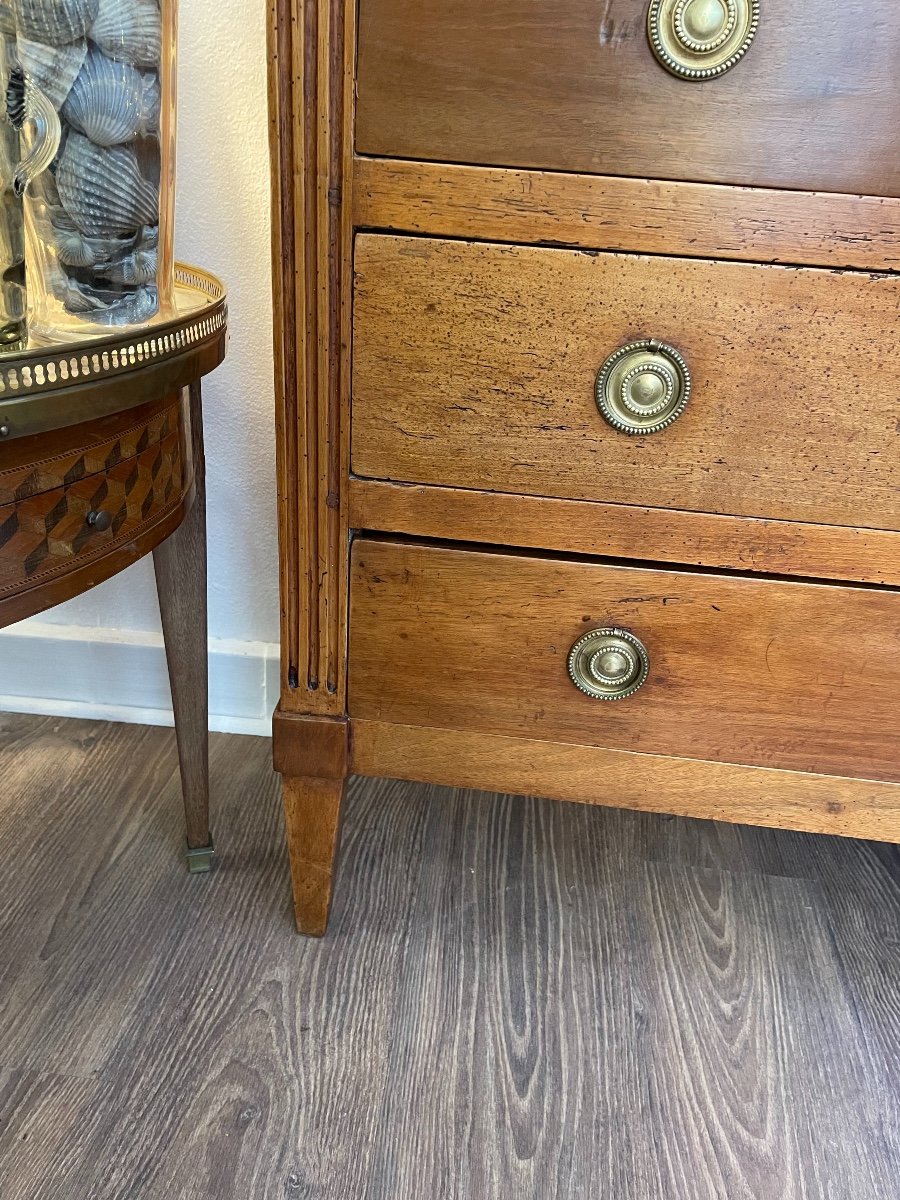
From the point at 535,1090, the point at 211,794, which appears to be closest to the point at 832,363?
the point at 535,1090

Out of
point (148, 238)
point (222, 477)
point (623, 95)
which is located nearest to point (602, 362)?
point (623, 95)

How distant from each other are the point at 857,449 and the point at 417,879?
0.61 m

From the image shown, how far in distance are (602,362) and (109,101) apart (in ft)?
1.15

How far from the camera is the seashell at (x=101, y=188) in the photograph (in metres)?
0.55

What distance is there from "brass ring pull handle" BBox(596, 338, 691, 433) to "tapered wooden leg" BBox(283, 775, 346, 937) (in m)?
0.39

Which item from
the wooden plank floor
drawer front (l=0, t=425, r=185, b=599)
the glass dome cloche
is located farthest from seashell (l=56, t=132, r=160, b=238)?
the wooden plank floor

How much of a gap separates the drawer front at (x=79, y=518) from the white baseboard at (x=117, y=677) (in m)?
0.53

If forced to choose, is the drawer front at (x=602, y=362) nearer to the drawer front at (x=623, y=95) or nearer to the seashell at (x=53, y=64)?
the drawer front at (x=623, y=95)

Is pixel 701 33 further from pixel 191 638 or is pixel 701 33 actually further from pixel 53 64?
pixel 191 638

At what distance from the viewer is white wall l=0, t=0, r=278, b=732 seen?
3.00ft

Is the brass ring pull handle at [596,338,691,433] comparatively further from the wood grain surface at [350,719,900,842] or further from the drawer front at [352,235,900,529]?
the wood grain surface at [350,719,900,842]

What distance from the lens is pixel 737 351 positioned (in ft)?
2.00

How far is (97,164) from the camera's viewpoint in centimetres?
56

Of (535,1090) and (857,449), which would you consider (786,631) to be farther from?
(535,1090)
